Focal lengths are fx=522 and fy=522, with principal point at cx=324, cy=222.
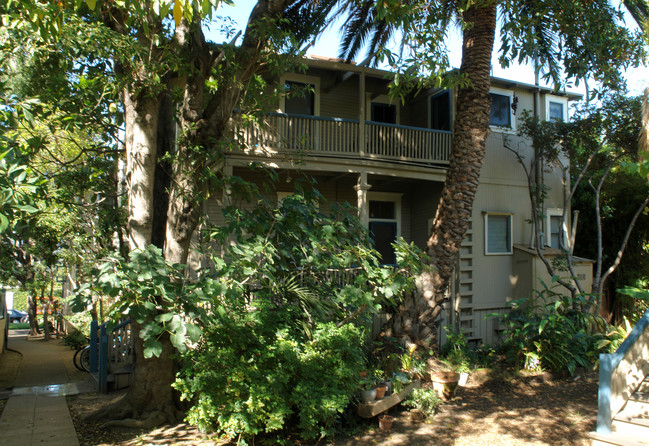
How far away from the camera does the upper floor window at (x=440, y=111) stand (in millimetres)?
13328

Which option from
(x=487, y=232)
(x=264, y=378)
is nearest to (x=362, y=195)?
(x=487, y=232)

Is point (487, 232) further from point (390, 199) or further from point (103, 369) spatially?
point (103, 369)

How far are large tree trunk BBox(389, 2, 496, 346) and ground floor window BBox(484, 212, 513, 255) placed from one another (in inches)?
144

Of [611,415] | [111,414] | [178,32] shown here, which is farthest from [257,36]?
[611,415]

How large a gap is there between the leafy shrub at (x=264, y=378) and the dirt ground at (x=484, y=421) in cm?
69

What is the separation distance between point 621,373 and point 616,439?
3.03 ft

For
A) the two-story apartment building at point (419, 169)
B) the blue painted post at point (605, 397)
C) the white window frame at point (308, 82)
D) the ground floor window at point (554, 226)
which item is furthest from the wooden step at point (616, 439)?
the white window frame at point (308, 82)

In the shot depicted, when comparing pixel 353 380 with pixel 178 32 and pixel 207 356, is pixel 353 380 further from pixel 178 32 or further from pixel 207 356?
pixel 178 32

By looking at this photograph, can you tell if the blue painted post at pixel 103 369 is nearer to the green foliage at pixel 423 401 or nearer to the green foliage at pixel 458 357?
the green foliage at pixel 423 401

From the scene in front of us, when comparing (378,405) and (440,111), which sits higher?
(440,111)

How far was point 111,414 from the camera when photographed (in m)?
7.02

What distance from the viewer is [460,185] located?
10031 mm

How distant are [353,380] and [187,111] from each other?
4.22 meters

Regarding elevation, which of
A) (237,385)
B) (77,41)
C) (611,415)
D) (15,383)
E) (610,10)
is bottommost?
(15,383)
